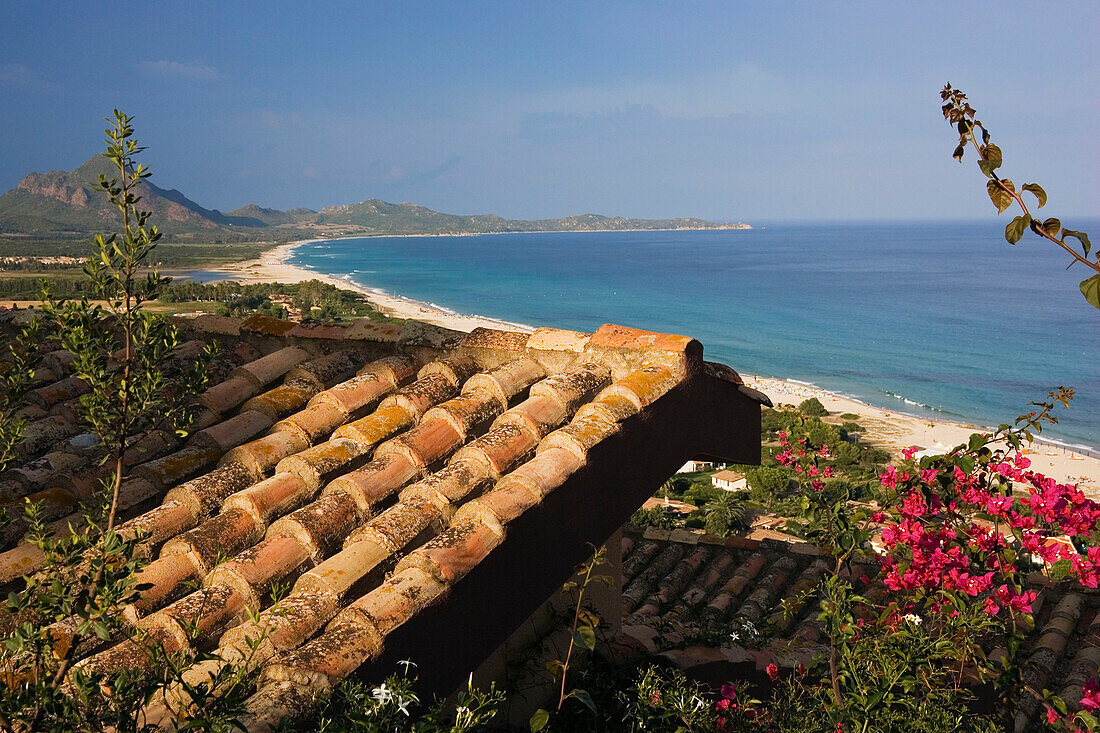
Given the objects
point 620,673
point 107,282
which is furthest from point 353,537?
point 620,673

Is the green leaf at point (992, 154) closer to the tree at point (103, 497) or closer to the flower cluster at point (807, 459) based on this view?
the flower cluster at point (807, 459)

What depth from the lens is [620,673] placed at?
140 inches

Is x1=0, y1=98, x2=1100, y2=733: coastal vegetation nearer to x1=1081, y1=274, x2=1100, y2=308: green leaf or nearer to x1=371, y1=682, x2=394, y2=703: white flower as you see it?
x1=371, y1=682, x2=394, y2=703: white flower

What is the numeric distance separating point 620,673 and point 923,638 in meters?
1.33

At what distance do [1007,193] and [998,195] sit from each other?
4cm

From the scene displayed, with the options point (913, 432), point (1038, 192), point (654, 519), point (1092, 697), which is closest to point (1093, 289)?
point (1038, 192)

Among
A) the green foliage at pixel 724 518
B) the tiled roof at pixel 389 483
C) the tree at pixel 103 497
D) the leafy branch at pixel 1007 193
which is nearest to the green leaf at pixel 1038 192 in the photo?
the leafy branch at pixel 1007 193

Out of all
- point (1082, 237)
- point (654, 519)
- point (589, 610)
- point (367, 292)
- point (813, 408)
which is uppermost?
point (1082, 237)

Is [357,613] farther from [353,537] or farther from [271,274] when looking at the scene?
[271,274]

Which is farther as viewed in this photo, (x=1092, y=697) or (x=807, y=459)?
(x=807, y=459)

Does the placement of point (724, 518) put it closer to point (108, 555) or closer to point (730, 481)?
point (730, 481)

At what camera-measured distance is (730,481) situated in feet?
97.1

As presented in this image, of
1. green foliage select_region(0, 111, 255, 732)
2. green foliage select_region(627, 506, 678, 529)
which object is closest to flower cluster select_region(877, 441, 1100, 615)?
green foliage select_region(0, 111, 255, 732)

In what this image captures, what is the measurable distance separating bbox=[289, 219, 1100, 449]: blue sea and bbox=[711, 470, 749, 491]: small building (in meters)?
19.9
